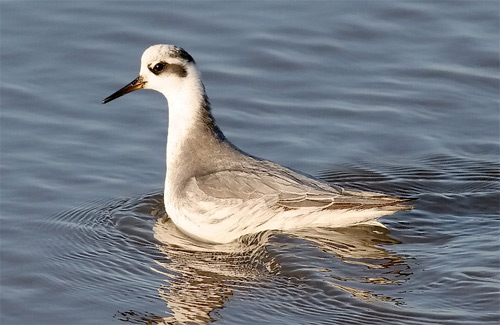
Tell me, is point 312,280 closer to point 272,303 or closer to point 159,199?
point 272,303

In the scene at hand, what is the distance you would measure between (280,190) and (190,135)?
3.92 ft

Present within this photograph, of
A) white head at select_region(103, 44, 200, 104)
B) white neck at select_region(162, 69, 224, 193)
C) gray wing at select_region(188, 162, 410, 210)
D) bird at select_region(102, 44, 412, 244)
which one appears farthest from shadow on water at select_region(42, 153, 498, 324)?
white head at select_region(103, 44, 200, 104)

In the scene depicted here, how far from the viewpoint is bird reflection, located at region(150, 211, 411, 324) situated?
8.80m

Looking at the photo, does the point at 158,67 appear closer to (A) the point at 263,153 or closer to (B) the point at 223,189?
(B) the point at 223,189

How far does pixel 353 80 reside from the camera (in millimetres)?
13594

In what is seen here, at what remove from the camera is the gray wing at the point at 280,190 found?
9740mm

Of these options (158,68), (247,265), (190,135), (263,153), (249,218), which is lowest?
(247,265)

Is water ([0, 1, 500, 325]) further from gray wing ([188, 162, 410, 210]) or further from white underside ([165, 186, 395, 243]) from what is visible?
gray wing ([188, 162, 410, 210])

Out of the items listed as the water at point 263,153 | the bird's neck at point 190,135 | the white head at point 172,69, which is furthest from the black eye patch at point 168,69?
the water at point 263,153

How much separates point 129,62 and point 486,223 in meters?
5.54

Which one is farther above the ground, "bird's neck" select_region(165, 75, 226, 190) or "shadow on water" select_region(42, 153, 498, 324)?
"bird's neck" select_region(165, 75, 226, 190)

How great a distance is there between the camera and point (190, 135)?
10562mm

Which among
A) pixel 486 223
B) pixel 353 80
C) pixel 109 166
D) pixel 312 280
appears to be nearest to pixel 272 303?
pixel 312 280

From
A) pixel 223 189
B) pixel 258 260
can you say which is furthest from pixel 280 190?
pixel 258 260
